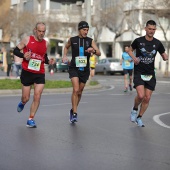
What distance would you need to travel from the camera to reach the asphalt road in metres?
7.50

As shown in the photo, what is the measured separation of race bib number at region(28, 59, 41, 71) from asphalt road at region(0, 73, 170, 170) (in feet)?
3.48

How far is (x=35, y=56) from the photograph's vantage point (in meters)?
11.3

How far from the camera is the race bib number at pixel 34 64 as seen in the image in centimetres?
1123

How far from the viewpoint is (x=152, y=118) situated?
517 inches

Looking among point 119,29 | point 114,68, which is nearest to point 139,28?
point 119,29

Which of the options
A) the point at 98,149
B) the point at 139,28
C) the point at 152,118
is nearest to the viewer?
the point at 98,149

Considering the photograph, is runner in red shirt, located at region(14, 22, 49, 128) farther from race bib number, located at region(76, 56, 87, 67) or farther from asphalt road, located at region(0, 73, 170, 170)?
race bib number, located at region(76, 56, 87, 67)

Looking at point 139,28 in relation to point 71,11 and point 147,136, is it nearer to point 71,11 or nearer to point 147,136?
point 71,11

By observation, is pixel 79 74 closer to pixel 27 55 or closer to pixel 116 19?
pixel 27 55

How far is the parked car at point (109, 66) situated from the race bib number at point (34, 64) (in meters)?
37.7

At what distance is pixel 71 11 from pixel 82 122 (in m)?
61.3

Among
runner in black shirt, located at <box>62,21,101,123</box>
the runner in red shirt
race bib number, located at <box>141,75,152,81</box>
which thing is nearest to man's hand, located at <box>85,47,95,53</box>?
runner in black shirt, located at <box>62,21,101,123</box>

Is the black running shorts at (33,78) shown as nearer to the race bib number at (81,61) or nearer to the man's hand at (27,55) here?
the man's hand at (27,55)

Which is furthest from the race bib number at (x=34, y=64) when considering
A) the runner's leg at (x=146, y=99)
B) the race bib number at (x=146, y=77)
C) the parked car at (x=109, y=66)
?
the parked car at (x=109, y=66)
